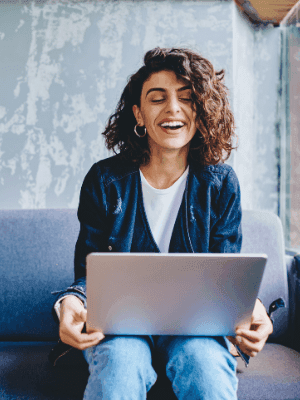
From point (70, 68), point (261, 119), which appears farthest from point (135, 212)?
point (261, 119)

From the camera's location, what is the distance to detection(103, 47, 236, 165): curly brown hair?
1.05m

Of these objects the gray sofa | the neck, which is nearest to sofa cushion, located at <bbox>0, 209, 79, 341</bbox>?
the gray sofa

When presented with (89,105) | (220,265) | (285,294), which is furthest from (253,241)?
(89,105)

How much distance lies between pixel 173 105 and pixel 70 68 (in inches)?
37.2

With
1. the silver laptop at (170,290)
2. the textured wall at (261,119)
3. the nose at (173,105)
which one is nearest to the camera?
the silver laptop at (170,290)

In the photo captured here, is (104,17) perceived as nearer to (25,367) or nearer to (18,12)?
(18,12)

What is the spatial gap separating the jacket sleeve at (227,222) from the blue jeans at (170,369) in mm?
296

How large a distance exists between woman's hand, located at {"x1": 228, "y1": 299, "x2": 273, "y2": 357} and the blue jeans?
0.15 feet

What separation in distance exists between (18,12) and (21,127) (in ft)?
1.95

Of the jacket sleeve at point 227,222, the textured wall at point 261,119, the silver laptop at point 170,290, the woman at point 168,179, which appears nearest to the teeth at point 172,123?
the woman at point 168,179

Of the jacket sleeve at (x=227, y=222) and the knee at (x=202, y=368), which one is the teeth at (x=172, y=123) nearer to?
the jacket sleeve at (x=227, y=222)

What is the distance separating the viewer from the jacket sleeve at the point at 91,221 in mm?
1045

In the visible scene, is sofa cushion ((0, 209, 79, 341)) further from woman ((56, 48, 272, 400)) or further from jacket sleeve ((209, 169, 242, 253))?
jacket sleeve ((209, 169, 242, 253))

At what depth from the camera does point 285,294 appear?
4.34 ft
